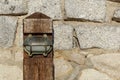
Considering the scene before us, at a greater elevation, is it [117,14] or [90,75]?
[117,14]

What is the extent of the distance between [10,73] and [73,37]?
468mm

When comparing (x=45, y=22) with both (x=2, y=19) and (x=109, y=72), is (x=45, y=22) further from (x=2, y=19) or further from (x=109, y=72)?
(x=109, y=72)

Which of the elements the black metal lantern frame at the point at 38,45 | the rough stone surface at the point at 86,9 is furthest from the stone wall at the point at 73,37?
the black metal lantern frame at the point at 38,45

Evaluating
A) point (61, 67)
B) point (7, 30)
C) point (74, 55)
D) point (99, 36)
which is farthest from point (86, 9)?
point (7, 30)

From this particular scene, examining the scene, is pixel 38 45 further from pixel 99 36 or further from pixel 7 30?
pixel 99 36

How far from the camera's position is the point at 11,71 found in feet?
8.63

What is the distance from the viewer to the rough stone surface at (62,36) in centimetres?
263

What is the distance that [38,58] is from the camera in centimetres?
214

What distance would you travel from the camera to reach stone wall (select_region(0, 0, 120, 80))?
261 cm

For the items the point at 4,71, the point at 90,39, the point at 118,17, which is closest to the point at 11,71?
the point at 4,71

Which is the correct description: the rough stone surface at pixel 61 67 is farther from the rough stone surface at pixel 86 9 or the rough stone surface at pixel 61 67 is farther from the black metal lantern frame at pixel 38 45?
the black metal lantern frame at pixel 38 45

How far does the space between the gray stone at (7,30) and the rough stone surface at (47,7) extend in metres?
0.14

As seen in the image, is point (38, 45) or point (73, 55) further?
point (73, 55)

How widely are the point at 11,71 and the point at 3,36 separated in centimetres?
23
